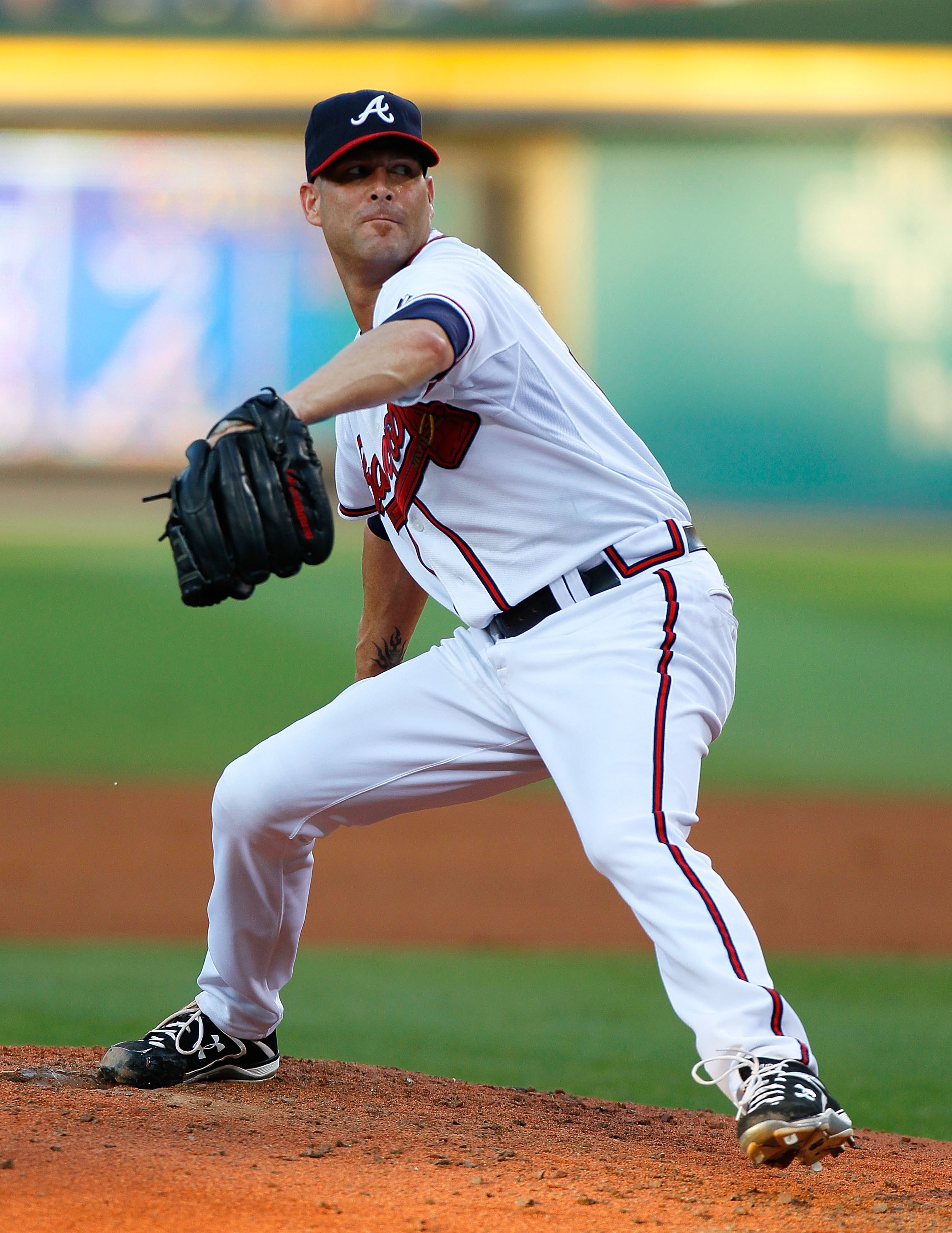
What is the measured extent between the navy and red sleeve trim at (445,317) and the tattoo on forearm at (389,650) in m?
1.10

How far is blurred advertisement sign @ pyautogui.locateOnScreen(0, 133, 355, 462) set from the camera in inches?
879

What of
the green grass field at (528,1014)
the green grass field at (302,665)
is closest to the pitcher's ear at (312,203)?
the green grass field at (528,1014)

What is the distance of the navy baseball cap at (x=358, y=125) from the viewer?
286cm

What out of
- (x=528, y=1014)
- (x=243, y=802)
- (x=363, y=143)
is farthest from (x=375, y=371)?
(x=528, y=1014)

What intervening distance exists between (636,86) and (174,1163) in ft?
74.1

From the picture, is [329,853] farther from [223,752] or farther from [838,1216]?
[838,1216]

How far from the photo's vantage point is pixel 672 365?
2312cm

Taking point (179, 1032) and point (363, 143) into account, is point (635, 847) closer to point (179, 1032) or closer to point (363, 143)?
point (179, 1032)

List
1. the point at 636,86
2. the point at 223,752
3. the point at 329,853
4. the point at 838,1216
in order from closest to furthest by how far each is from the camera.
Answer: the point at 838,1216 < the point at 329,853 < the point at 223,752 < the point at 636,86

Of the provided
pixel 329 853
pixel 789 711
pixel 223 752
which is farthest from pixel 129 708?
pixel 789 711

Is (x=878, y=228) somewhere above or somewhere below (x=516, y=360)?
above

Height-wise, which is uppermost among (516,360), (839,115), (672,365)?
(839,115)

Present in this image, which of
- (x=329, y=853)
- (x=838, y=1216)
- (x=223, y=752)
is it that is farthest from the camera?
(x=223, y=752)

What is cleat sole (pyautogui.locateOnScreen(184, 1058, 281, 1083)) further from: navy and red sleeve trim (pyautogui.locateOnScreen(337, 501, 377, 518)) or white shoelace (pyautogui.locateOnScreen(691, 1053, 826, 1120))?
navy and red sleeve trim (pyautogui.locateOnScreen(337, 501, 377, 518))
